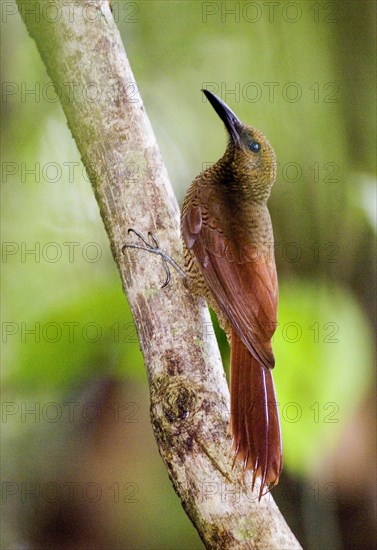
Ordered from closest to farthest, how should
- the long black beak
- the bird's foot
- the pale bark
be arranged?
1. the pale bark
2. the bird's foot
3. the long black beak

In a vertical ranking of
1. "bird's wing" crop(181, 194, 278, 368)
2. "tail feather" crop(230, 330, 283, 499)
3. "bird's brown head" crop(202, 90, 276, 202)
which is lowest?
"tail feather" crop(230, 330, 283, 499)

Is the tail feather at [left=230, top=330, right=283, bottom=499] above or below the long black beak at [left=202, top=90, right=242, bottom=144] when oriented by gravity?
below

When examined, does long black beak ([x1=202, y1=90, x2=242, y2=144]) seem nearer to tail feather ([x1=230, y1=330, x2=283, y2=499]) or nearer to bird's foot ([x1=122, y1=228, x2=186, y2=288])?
bird's foot ([x1=122, y1=228, x2=186, y2=288])

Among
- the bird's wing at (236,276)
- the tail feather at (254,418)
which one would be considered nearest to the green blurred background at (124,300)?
A: the bird's wing at (236,276)

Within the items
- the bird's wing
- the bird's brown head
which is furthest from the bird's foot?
the bird's brown head

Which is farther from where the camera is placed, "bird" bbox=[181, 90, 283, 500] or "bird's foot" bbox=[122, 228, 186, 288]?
"bird's foot" bbox=[122, 228, 186, 288]

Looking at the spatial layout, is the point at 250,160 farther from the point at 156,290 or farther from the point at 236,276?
the point at 156,290

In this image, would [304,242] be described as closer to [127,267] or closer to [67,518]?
[127,267]

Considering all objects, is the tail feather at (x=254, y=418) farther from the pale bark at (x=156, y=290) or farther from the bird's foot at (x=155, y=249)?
the bird's foot at (x=155, y=249)

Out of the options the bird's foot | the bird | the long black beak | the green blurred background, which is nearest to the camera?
→ the bird
